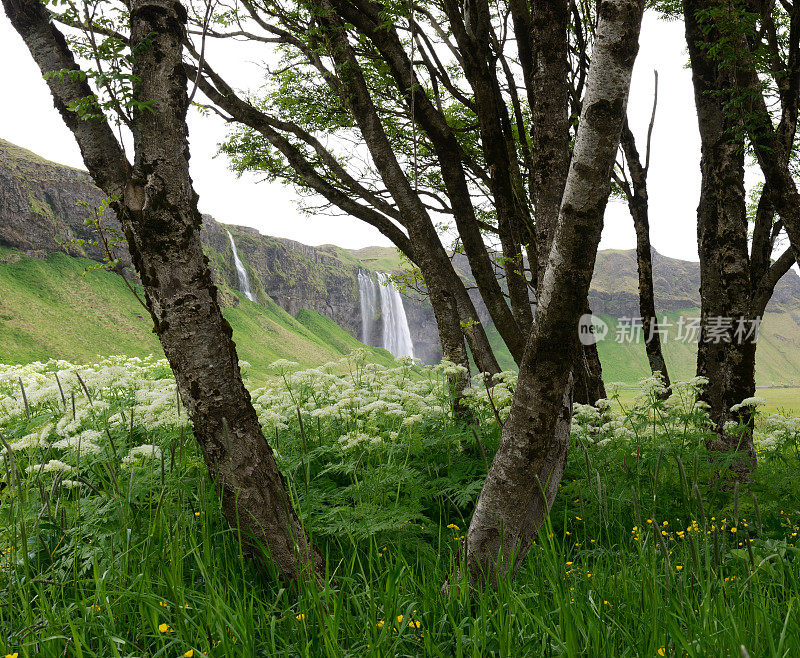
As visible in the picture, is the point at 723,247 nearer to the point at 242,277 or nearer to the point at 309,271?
the point at 242,277

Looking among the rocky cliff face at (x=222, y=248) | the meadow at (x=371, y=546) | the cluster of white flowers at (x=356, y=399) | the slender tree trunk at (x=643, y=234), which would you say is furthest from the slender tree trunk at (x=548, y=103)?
the rocky cliff face at (x=222, y=248)

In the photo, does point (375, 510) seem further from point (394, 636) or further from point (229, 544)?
point (394, 636)

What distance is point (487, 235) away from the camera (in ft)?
→ 37.4

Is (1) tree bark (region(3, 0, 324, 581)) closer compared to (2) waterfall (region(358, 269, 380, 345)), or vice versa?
(1) tree bark (region(3, 0, 324, 581))

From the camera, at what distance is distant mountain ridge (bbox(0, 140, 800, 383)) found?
261 ft

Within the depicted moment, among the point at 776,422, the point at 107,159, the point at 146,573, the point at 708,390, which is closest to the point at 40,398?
the point at 107,159

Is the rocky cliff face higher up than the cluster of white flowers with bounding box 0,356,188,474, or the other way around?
the rocky cliff face

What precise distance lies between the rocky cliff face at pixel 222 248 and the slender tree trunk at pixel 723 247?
182 ft

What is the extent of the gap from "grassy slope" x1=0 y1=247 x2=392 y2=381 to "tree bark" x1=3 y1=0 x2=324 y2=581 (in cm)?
5512

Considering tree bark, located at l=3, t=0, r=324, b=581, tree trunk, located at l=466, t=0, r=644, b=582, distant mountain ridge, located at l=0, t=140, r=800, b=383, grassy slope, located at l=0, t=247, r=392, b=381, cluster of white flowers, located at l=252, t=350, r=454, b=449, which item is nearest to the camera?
tree trunk, located at l=466, t=0, r=644, b=582

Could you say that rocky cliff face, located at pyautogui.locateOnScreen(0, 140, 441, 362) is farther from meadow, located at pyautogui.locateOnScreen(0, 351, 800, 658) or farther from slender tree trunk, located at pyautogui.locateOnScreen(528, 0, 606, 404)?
slender tree trunk, located at pyautogui.locateOnScreen(528, 0, 606, 404)

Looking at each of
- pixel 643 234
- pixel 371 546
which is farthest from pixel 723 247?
pixel 371 546

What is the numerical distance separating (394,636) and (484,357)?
A: 20.1 feet

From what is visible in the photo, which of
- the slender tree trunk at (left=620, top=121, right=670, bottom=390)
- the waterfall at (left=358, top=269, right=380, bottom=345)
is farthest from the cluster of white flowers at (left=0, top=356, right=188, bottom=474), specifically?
the waterfall at (left=358, top=269, right=380, bottom=345)
